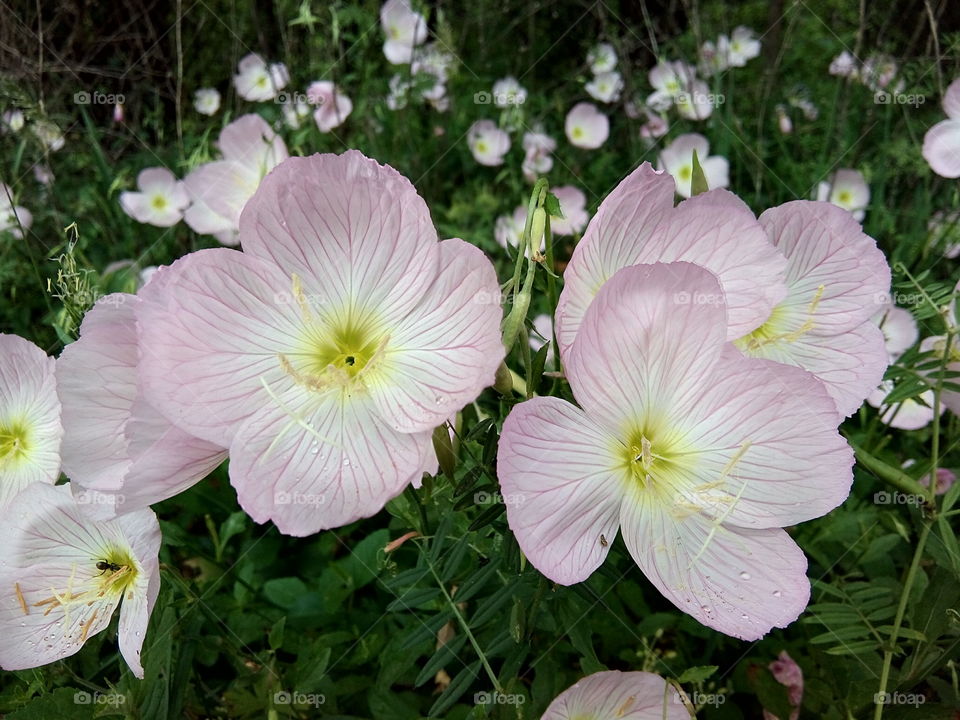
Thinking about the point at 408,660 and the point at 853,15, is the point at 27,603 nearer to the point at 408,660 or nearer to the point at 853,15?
the point at 408,660

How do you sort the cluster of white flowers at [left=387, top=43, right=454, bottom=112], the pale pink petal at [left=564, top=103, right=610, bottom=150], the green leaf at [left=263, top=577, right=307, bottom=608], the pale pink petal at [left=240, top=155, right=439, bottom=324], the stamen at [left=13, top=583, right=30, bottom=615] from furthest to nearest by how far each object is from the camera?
the pale pink petal at [left=564, top=103, right=610, bottom=150] → the cluster of white flowers at [left=387, top=43, right=454, bottom=112] → the green leaf at [left=263, top=577, right=307, bottom=608] → the stamen at [left=13, top=583, right=30, bottom=615] → the pale pink petal at [left=240, top=155, right=439, bottom=324]

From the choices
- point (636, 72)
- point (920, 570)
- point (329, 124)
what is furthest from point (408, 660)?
point (636, 72)

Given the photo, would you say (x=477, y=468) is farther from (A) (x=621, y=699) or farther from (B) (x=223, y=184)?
(B) (x=223, y=184)

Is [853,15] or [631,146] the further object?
[853,15]

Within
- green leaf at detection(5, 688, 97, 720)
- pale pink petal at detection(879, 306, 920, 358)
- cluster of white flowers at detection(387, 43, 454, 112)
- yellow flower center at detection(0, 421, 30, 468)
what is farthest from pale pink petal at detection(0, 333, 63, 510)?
cluster of white flowers at detection(387, 43, 454, 112)

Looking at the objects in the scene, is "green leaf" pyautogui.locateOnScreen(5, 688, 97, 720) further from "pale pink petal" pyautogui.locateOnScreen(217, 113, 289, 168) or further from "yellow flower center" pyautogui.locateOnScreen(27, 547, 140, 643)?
"pale pink petal" pyautogui.locateOnScreen(217, 113, 289, 168)

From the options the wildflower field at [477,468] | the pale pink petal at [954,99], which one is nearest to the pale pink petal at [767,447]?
the wildflower field at [477,468]

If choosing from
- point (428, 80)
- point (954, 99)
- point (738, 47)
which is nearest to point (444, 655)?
point (954, 99)
